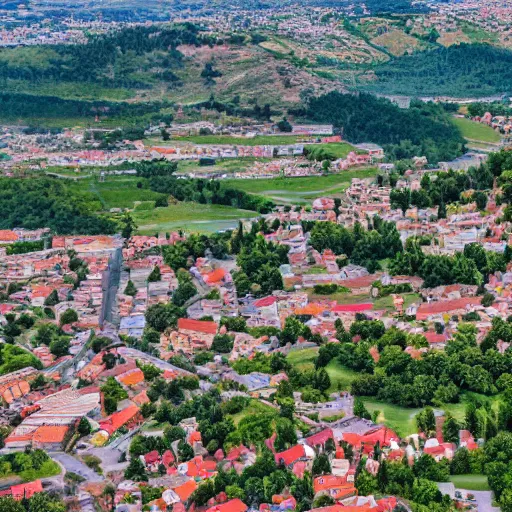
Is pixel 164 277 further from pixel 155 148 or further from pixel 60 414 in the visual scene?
pixel 155 148

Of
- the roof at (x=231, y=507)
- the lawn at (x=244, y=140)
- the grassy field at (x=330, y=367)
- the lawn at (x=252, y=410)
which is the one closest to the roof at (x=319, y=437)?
the lawn at (x=252, y=410)

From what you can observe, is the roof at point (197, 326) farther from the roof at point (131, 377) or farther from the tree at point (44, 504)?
the tree at point (44, 504)

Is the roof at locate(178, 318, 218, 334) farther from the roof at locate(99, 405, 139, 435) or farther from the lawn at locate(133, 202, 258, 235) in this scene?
the lawn at locate(133, 202, 258, 235)

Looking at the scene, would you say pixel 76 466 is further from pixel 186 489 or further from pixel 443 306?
pixel 443 306

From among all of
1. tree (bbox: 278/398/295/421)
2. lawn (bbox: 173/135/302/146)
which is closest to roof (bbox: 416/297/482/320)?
tree (bbox: 278/398/295/421)

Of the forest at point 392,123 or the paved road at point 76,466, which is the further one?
the forest at point 392,123

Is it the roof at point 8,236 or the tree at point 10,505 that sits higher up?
the tree at point 10,505

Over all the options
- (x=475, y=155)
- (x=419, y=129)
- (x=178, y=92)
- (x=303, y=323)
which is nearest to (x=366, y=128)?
(x=419, y=129)

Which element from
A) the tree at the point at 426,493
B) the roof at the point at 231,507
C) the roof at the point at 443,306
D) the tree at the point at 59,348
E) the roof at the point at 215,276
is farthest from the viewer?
the roof at the point at 215,276
